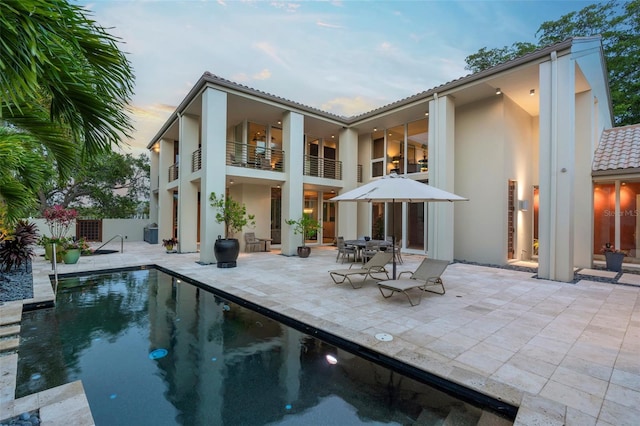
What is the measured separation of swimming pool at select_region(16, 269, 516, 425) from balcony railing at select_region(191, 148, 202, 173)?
7932mm

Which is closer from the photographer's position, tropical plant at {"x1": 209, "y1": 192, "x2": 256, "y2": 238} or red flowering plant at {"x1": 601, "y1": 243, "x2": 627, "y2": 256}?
red flowering plant at {"x1": 601, "y1": 243, "x2": 627, "y2": 256}


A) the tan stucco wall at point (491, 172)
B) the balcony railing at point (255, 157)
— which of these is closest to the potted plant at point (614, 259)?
the tan stucco wall at point (491, 172)

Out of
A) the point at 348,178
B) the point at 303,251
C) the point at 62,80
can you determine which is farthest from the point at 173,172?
the point at 62,80

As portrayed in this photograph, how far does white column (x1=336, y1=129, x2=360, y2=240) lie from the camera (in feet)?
47.9

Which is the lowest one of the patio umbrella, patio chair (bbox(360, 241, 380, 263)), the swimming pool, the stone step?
the swimming pool

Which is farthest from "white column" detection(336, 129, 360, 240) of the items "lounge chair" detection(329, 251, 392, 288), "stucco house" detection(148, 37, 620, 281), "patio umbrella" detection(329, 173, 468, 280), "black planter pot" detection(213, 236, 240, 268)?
"patio umbrella" detection(329, 173, 468, 280)

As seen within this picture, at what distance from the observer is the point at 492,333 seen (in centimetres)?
442

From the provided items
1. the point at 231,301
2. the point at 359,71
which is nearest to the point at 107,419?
the point at 231,301

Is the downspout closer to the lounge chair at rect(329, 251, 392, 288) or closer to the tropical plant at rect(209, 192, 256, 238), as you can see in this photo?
the lounge chair at rect(329, 251, 392, 288)

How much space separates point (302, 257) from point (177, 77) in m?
12.3

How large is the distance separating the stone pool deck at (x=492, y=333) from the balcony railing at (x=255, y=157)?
6.23 meters

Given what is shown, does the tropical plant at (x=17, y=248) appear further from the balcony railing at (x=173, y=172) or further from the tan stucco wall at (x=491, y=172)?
the tan stucco wall at (x=491, y=172)

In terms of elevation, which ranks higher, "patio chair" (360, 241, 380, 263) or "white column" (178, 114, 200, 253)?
"white column" (178, 114, 200, 253)

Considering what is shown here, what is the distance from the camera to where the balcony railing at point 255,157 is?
530 inches
